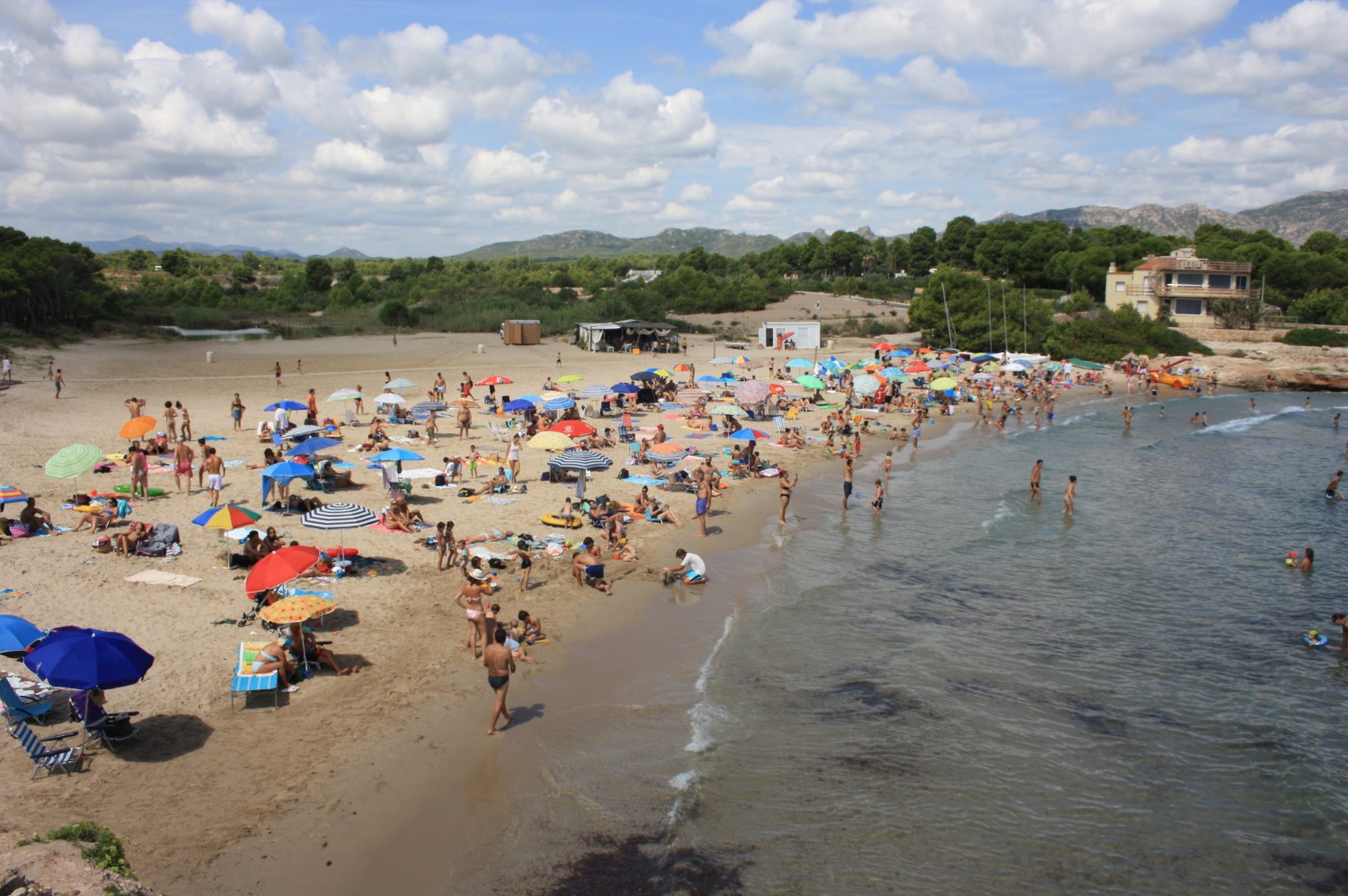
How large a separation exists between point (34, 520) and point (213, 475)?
3247 millimetres

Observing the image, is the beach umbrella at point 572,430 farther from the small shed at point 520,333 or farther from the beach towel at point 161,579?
the small shed at point 520,333

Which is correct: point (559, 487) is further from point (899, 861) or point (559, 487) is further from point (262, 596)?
point (899, 861)

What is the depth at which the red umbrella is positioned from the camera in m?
10.3

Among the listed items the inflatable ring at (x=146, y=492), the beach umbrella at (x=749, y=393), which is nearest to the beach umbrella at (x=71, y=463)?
the inflatable ring at (x=146, y=492)

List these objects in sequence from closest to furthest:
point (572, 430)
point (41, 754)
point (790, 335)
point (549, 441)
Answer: point (41, 754), point (549, 441), point (572, 430), point (790, 335)

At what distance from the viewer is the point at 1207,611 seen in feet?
48.4

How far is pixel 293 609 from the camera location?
989 cm

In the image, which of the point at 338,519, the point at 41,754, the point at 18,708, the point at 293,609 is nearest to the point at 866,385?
the point at 338,519

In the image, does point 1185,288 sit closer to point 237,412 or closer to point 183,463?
point 237,412

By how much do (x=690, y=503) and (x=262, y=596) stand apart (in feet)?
32.0

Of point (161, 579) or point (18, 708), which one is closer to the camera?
point (18, 708)

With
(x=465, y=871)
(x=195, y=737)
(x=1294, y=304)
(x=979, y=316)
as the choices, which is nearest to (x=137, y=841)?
(x=195, y=737)

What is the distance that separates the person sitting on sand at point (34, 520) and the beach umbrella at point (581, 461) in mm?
9129

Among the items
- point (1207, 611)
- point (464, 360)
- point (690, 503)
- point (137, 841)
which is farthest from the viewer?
point (464, 360)
